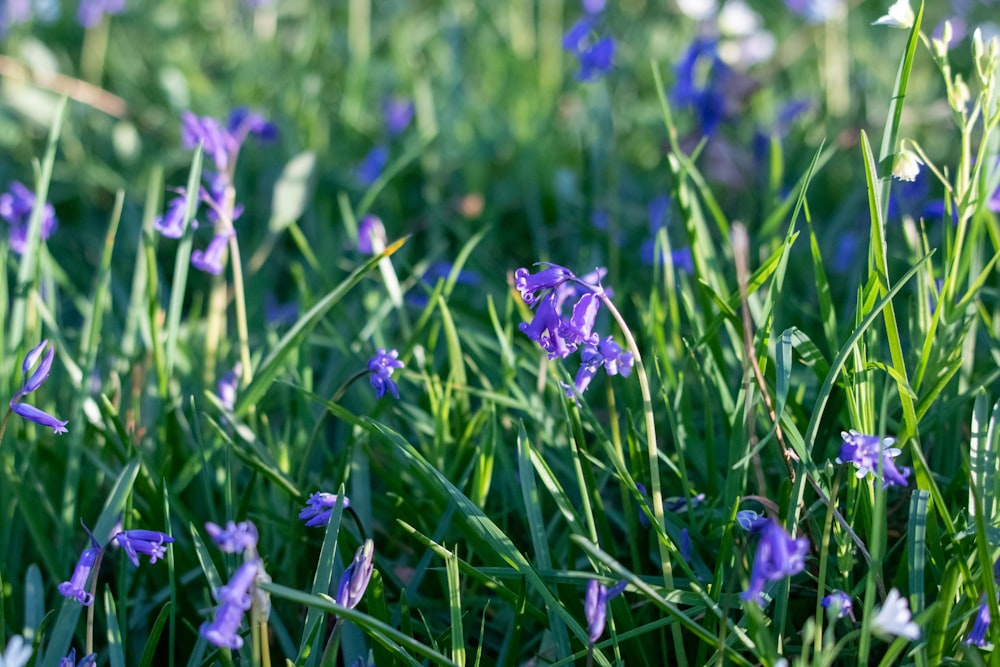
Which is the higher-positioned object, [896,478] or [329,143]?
[329,143]

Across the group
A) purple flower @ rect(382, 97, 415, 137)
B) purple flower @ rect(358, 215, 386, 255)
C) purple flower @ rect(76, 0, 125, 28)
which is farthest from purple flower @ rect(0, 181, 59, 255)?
purple flower @ rect(76, 0, 125, 28)

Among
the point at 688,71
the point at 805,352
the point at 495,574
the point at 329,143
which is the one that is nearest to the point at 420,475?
the point at 495,574

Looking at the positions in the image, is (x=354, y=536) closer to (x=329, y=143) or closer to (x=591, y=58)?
(x=591, y=58)

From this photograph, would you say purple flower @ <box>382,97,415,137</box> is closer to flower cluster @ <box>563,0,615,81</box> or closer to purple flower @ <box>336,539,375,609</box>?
→ flower cluster @ <box>563,0,615,81</box>

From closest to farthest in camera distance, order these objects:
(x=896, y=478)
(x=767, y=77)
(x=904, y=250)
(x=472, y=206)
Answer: (x=896, y=478) < (x=904, y=250) < (x=472, y=206) < (x=767, y=77)

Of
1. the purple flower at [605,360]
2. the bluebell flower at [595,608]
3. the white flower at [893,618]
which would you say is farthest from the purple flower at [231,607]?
the white flower at [893,618]

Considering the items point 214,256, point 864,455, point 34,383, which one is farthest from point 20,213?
point 864,455

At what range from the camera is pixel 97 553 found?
1501mm

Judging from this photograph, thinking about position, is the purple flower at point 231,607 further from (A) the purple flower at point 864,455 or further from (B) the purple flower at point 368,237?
(B) the purple flower at point 368,237

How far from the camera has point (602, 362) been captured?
1.58 m

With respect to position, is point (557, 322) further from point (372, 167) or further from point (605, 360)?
point (372, 167)

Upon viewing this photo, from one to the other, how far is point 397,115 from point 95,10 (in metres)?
1.58

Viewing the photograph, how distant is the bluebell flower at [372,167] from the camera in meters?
3.39

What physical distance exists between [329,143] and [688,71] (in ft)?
4.57
